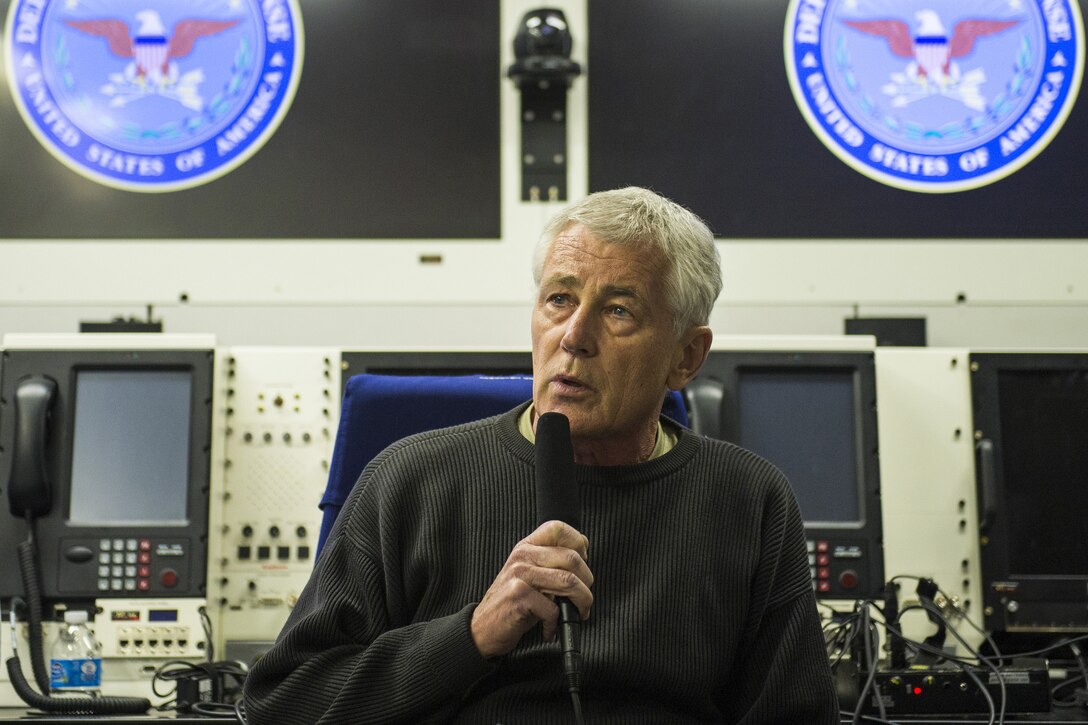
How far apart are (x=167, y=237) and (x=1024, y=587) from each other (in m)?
2.26

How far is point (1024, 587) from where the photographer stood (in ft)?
7.47

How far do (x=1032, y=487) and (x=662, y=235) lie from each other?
129cm

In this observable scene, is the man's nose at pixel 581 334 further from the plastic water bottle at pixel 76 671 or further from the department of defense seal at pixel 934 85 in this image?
the department of defense seal at pixel 934 85

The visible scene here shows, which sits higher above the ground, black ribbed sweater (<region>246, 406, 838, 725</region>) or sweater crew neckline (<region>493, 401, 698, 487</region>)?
sweater crew neckline (<region>493, 401, 698, 487</region>)

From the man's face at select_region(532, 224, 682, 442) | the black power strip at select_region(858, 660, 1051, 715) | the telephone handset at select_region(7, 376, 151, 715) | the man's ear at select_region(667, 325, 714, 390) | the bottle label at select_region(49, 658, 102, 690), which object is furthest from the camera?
the telephone handset at select_region(7, 376, 151, 715)

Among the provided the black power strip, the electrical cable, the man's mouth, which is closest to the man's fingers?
the man's mouth

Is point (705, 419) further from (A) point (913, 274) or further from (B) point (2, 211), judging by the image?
(B) point (2, 211)

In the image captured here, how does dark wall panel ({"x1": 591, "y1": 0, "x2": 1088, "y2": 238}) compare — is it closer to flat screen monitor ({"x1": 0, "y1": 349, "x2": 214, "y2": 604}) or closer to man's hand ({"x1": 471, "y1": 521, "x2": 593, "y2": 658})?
flat screen monitor ({"x1": 0, "y1": 349, "x2": 214, "y2": 604})

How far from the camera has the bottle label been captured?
2104 millimetres

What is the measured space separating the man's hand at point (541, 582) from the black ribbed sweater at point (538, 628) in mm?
70

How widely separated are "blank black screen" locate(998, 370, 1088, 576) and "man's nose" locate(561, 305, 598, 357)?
1.31m

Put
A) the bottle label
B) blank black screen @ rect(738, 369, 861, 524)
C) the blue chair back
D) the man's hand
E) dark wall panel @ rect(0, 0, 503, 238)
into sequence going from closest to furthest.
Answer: the man's hand → the blue chair back → the bottle label → blank black screen @ rect(738, 369, 861, 524) → dark wall panel @ rect(0, 0, 503, 238)

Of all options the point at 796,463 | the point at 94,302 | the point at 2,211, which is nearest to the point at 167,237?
the point at 94,302

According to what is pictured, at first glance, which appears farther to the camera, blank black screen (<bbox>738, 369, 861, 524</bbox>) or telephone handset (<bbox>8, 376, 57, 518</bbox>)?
blank black screen (<bbox>738, 369, 861, 524</bbox>)
